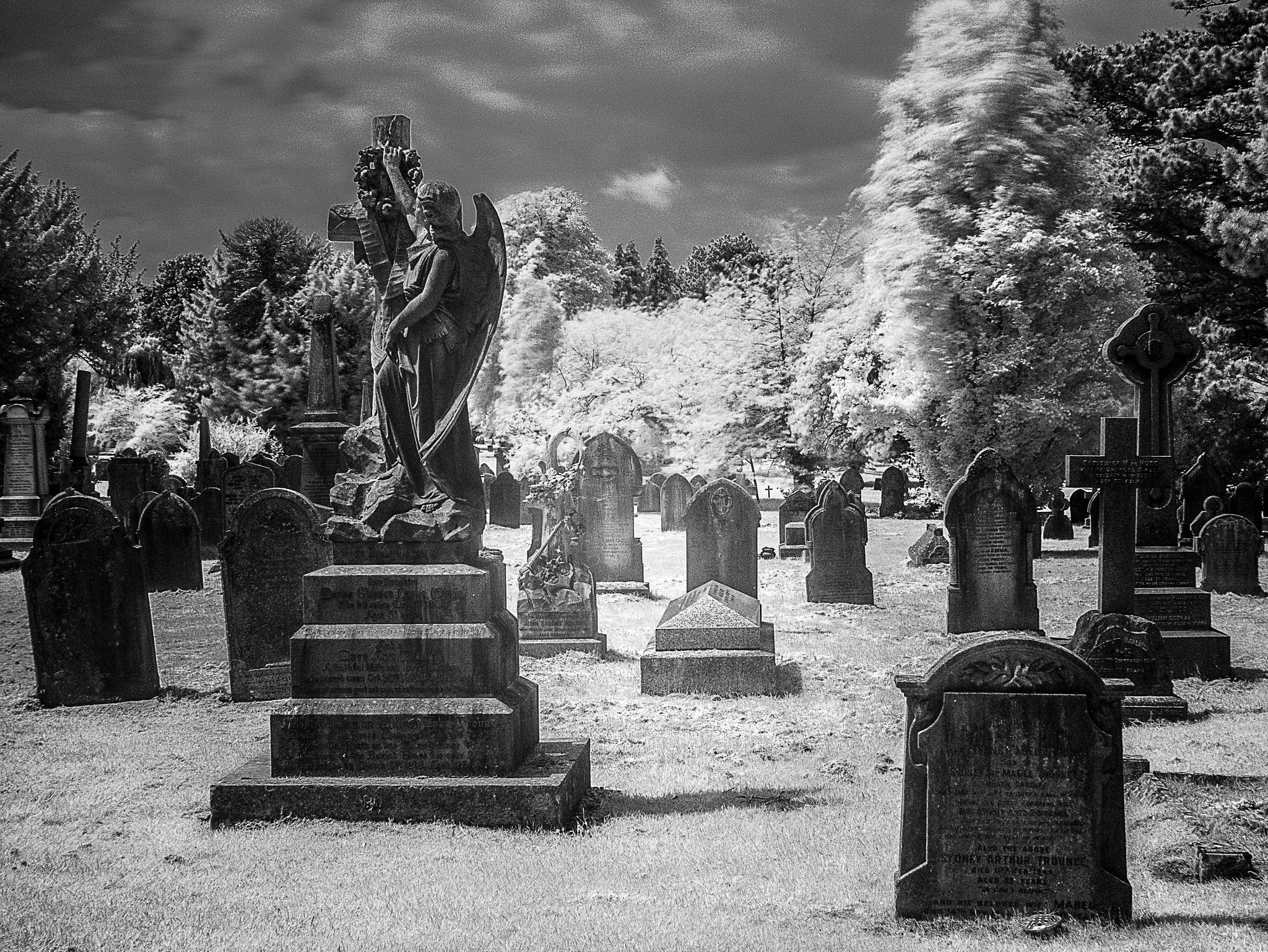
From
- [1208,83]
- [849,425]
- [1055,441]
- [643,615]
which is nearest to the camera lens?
[643,615]

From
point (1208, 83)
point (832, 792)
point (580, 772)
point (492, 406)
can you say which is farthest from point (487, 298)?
point (492, 406)

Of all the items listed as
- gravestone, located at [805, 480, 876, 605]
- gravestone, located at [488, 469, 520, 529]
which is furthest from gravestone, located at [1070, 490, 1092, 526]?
gravestone, located at [805, 480, 876, 605]

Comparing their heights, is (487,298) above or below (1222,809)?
above

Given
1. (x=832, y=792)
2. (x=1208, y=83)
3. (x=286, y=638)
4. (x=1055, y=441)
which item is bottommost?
(x=832, y=792)

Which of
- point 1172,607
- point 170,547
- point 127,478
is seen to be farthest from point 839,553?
point 127,478

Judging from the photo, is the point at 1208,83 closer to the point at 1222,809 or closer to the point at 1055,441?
the point at 1055,441

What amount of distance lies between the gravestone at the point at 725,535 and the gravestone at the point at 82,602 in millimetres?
6929

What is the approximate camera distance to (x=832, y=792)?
7.07 metres

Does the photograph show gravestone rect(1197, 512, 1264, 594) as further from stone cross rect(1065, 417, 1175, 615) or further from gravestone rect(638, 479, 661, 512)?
gravestone rect(638, 479, 661, 512)

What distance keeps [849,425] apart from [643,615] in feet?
55.2

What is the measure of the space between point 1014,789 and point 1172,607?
7.16 m

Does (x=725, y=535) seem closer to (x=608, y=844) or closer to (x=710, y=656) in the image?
(x=710, y=656)

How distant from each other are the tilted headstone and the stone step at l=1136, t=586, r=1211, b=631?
8.46 m

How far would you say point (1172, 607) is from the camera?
10.9 m
